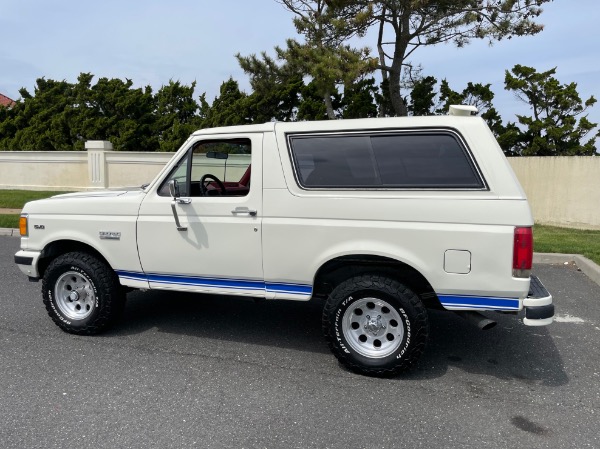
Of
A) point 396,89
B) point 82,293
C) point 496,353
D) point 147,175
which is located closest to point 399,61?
point 396,89

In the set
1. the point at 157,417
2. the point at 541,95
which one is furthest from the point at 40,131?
the point at 157,417

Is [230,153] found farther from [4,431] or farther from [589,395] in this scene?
[589,395]

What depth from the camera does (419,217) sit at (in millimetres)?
3801

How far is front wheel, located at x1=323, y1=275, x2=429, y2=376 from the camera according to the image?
3.88 metres

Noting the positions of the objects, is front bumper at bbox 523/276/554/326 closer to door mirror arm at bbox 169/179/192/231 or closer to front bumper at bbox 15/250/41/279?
door mirror arm at bbox 169/179/192/231

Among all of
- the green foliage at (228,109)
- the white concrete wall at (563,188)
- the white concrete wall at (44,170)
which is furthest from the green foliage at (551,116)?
the white concrete wall at (44,170)

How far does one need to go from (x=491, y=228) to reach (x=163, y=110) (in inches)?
878

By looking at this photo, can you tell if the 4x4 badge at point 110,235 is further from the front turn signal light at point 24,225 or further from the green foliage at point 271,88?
the green foliage at point 271,88

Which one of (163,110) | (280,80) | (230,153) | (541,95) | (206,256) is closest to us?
(206,256)

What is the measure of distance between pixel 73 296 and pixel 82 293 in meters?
0.09

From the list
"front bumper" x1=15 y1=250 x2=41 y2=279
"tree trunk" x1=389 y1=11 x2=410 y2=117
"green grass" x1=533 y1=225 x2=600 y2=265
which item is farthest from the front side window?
"tree trunk" x1=389 y1=11 x2=410 y2=117

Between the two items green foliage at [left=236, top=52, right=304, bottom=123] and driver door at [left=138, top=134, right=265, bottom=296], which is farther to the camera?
green foliage at [left=236, top=52, right=304, bottom=123]

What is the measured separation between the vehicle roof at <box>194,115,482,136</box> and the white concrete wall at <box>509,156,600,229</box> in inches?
391

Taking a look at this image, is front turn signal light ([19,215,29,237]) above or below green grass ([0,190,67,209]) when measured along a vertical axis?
above
